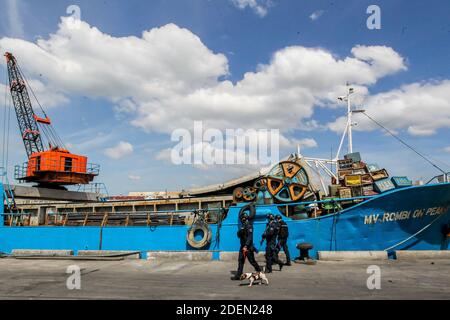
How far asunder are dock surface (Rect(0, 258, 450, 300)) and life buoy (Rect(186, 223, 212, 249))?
1297 mm

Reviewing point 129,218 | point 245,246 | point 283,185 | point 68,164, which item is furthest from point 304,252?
point 68,164

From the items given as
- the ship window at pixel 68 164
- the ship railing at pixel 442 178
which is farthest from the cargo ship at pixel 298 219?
the ship window at pixel 68 164

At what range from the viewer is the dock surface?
7457mm

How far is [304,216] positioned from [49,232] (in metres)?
11.9

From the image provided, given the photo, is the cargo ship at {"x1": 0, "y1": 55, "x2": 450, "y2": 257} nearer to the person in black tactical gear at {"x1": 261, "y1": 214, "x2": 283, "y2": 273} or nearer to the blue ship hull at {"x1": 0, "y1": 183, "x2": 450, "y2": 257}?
the blue ship hull at {"x1": 0, "y1": 183, "x2": 450, "y2": 257}

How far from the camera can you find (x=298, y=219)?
13.4 metres

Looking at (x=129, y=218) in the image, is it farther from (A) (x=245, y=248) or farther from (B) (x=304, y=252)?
(A) (x=245, y=248)

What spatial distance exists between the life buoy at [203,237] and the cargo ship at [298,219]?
0.13ft

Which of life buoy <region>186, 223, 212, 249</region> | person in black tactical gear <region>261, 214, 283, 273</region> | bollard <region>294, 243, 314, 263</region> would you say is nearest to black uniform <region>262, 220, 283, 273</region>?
person in black tactical gear <region>261, 214, 283, 273</region>

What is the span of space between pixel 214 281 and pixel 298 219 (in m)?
5.34

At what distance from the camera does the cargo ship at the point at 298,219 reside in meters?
12.0

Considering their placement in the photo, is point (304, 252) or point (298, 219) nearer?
point (304, 252)

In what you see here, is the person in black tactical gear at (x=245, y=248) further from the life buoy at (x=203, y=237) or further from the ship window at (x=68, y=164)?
the ship window at (x=68, y=164)
